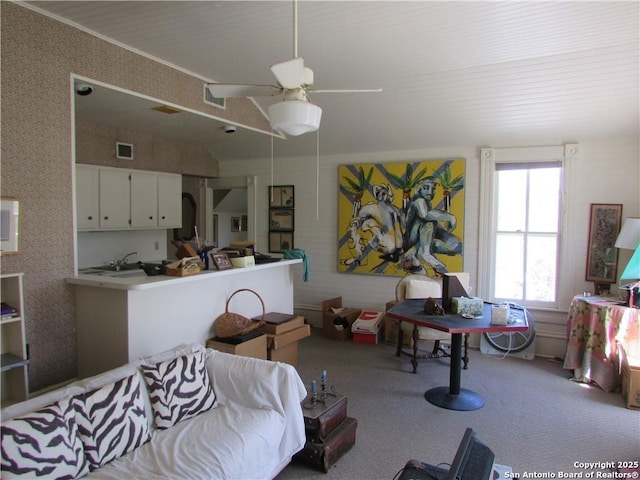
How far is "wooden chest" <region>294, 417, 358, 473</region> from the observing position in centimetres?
268

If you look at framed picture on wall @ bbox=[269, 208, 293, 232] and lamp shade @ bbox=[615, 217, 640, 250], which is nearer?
lamp shade @ bbox=[615, 217, 640, 250]

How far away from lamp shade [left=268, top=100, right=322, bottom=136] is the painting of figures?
11.0 ft

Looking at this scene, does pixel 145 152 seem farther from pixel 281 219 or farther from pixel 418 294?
pixel 418 294

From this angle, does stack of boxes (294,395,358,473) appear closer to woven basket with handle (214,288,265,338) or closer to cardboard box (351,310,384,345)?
woven basket with handle (214,288,265,338)

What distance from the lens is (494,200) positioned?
5.06 m

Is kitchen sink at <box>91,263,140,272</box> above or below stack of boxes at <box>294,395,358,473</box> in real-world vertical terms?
above

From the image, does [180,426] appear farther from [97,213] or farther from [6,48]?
[97,213]

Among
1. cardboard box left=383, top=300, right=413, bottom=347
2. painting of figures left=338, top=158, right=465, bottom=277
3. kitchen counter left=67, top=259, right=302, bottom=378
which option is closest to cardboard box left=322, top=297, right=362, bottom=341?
cardboard box left=383, top=300, right=413, bottom=347

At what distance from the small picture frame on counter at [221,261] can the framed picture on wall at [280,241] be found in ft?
8.72

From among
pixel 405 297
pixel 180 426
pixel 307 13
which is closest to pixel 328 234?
pixel 405 297

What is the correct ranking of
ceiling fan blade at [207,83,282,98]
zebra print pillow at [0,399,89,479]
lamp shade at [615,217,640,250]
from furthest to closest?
lamp shade at [615,217,640,250] → ceiling fan blade at [207,83,282,98] → zebra print pillow at [0,399,89,479]

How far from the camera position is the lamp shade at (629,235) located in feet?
13.6

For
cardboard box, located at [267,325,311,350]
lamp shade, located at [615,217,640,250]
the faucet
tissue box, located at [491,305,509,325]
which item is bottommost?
cardboard box, located at [267,325,311,350]

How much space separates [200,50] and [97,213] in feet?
7.70
